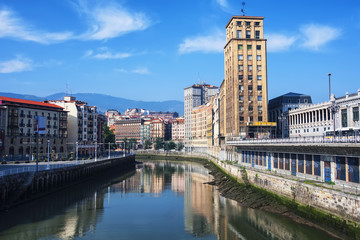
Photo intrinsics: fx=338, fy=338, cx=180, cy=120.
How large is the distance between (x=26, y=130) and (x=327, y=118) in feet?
333

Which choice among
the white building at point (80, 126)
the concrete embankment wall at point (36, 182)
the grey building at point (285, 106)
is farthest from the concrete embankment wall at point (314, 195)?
the white building at point (80, 126)

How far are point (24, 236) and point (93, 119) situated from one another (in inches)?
5035

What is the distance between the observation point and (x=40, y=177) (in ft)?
219

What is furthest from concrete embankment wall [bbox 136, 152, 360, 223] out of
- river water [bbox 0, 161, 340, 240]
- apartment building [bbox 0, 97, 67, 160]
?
apartment building [bbox 0, 97, 67, 160]

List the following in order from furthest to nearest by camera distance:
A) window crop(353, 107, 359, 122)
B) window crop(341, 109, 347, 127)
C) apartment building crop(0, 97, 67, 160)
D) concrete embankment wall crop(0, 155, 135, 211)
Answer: apartment building crop(0, 97, 67, 160)
window crop(341, 109, 347, 127)
window crop(353, 107, 359, 122)
concrete embankment wall crop(0, 155, 135, 211)

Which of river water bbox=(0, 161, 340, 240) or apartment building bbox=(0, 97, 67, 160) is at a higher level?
apartment building bbox=(0, 97, 67, 160)

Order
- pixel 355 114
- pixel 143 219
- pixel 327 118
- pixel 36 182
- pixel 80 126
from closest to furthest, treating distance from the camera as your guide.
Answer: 1. pixel 143 219
2. pixel 36 182
3. pixel 355 114
4. pixel 327 118
5. pixel 80 126

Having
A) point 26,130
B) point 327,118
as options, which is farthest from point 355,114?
point 26,130

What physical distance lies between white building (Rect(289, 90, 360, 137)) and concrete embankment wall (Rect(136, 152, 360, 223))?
17.4 metres

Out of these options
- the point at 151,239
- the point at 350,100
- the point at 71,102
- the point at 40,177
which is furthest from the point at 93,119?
the point at 151,239

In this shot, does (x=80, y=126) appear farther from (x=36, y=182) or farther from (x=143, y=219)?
(x=143, y=219)

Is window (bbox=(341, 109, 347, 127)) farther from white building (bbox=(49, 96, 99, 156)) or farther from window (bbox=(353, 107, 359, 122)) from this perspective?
white building (bbox=(49, 96, 99, 156))

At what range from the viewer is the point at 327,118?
94.2m

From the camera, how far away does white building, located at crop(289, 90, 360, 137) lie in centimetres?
7788
